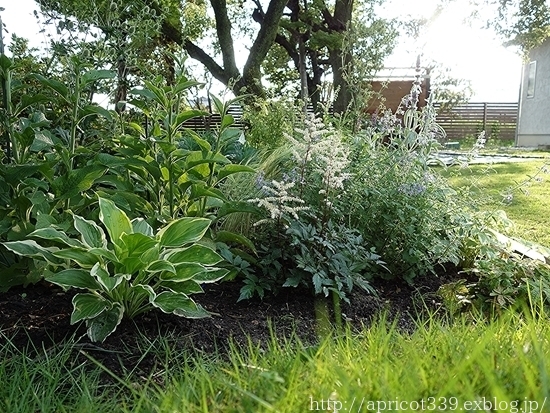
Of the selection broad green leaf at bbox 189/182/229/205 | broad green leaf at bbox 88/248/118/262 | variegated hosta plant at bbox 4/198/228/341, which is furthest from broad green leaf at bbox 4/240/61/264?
broad green leaf at bbox 189/182/229/205

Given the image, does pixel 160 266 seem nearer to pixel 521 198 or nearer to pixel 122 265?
pixel 122 265

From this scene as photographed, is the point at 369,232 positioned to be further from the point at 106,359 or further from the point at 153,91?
the point at 106,359

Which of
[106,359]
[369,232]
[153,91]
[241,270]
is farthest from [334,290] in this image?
[153,91]

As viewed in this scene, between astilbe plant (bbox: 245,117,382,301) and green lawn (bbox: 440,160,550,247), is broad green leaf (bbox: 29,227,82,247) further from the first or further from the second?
green lawn (bbox: 440,160,550,247)

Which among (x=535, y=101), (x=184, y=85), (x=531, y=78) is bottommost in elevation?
(x=184, y=85)

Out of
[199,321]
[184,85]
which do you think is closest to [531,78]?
[184,85]

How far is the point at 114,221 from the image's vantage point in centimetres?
172

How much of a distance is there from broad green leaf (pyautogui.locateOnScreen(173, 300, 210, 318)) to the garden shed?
51.0ft

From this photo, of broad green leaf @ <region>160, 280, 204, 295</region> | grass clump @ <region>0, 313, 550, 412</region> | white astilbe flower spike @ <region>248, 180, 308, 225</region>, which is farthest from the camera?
white astilbe flower spike @ <region>248, 180, 308, 225</region>

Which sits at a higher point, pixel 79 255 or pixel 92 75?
pixel 92 75

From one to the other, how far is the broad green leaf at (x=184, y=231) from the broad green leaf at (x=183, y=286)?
0.46 feet

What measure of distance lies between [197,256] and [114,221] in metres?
0.31

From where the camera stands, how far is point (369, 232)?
268cm

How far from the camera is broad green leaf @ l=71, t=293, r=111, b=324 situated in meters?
1.66
